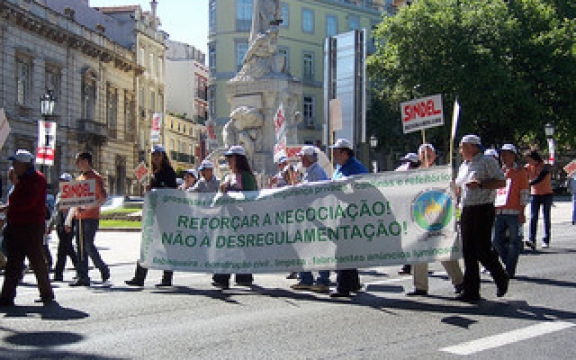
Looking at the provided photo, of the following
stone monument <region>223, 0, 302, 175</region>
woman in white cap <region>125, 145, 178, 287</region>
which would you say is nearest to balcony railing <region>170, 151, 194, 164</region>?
stone monument <region>223, 0, 302, 175</region>

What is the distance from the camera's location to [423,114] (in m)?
12.4

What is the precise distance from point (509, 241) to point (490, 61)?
3591 centimetres

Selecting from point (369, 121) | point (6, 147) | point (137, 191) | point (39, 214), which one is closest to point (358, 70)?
point (39, 214)

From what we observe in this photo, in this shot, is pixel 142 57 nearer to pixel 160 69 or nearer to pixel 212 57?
pixel 160 69

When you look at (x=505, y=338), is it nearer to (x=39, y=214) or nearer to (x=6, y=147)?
(x=39, y=214)

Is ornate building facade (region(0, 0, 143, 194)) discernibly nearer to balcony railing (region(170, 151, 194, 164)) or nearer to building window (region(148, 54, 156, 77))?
building window (region(148, 54, 156, 77))

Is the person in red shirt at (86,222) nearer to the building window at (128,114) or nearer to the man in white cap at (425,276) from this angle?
the man in white cap at (425,276)

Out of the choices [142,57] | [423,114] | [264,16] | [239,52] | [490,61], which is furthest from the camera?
[142,57]

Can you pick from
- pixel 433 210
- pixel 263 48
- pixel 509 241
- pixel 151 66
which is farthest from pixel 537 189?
pixel 151 66

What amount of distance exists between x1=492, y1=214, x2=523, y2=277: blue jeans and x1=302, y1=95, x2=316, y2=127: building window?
49791 millimetres

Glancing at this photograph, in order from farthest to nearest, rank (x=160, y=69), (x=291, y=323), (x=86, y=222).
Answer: (x=160, y=69), (x=86, y=222), (x=291, y=323)

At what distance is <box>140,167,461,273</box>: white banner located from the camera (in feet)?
29.2

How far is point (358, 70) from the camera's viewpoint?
83.4 feet

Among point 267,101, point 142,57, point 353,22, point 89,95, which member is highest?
point 353,22
